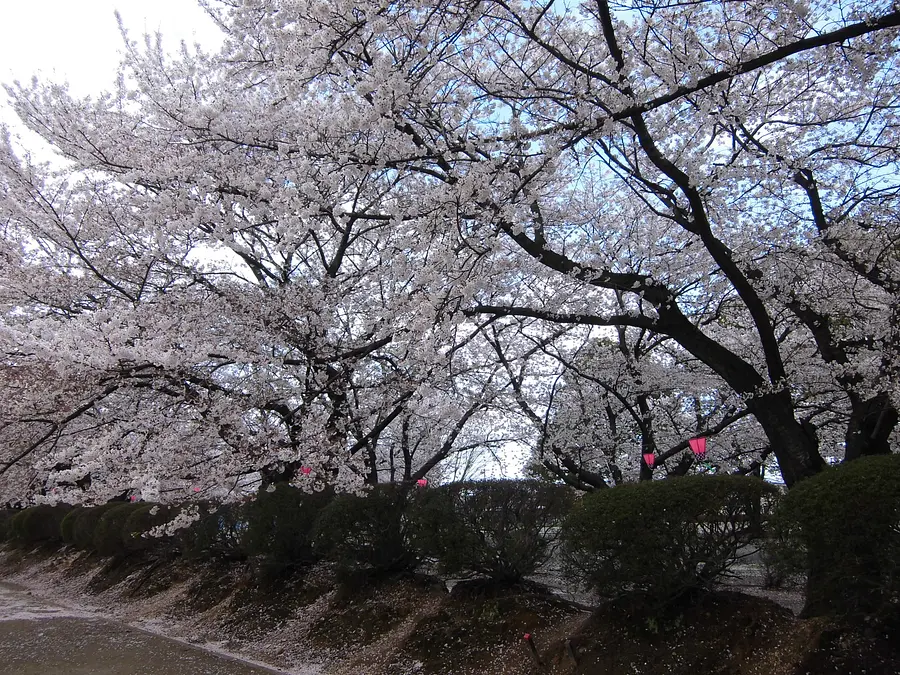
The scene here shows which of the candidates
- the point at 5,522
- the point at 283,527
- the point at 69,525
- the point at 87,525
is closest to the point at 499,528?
the point at 283,527

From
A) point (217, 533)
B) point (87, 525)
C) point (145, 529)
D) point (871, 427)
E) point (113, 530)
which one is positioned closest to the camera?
point (871, 427)

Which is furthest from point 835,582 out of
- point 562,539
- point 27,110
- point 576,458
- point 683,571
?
point 27,110

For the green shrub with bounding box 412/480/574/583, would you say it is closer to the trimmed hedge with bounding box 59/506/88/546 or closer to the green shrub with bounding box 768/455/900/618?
the green shrub with bounding box 768/455/900/618

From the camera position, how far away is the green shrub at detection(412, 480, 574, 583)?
16.1 ft

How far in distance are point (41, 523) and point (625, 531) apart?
1600 centimetres

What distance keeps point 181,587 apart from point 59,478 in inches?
159

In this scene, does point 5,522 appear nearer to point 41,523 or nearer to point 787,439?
point 41,523

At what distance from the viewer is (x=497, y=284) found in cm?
722

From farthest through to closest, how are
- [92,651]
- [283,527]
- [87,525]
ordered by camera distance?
1. [87,525]
2. [283,527]
3. [92,651]

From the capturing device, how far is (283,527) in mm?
6859

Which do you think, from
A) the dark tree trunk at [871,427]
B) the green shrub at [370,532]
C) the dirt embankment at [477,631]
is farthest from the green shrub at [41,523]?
the dark tree trunk at [871,427]

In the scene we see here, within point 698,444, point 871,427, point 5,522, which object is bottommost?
point 5,522

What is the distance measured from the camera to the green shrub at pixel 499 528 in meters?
4.91

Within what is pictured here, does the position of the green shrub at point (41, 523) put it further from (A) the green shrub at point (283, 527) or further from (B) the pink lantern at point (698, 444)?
(B) the pink lantern at point (698, 444)
